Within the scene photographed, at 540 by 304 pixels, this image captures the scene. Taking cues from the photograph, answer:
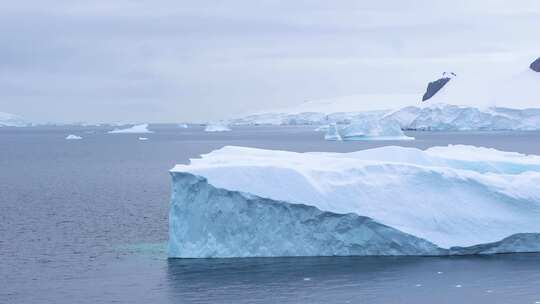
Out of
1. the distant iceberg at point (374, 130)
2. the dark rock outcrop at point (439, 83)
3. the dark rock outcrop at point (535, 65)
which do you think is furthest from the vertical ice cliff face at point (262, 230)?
the dark rock outcrop at point (439, 83)

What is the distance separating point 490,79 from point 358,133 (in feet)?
265

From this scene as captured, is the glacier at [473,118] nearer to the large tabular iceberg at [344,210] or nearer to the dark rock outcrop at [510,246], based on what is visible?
the dark rock outcrop at [510,246]

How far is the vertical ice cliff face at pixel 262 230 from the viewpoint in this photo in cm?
2177

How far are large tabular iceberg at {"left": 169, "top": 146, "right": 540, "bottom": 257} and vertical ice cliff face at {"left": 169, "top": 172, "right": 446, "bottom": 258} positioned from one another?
0.08ft

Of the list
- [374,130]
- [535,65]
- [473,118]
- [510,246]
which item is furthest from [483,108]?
[510,246]

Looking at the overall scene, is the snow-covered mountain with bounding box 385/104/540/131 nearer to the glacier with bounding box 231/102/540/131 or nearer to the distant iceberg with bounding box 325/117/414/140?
the glacier with bounding box 231/102/540/131

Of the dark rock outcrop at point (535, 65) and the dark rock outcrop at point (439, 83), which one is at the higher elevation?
the dark rock outcrop at point (535, 65)

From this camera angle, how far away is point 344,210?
2159 cm

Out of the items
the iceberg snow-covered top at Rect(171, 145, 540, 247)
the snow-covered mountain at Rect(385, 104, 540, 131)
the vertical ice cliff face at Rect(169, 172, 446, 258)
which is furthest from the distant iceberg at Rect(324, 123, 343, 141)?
the vertical ice cliff face at Rect(169, 172, 446, 258)

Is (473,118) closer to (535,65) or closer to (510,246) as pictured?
(535,65)

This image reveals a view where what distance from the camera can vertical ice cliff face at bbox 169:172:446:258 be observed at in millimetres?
21766

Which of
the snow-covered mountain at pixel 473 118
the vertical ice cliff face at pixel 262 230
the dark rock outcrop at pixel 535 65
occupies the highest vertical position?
the dark rock outcrop at pixel 535 65

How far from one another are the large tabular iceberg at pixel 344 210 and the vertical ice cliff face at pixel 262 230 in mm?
25

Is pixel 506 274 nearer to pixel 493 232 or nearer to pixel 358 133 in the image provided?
pixel 493 232
